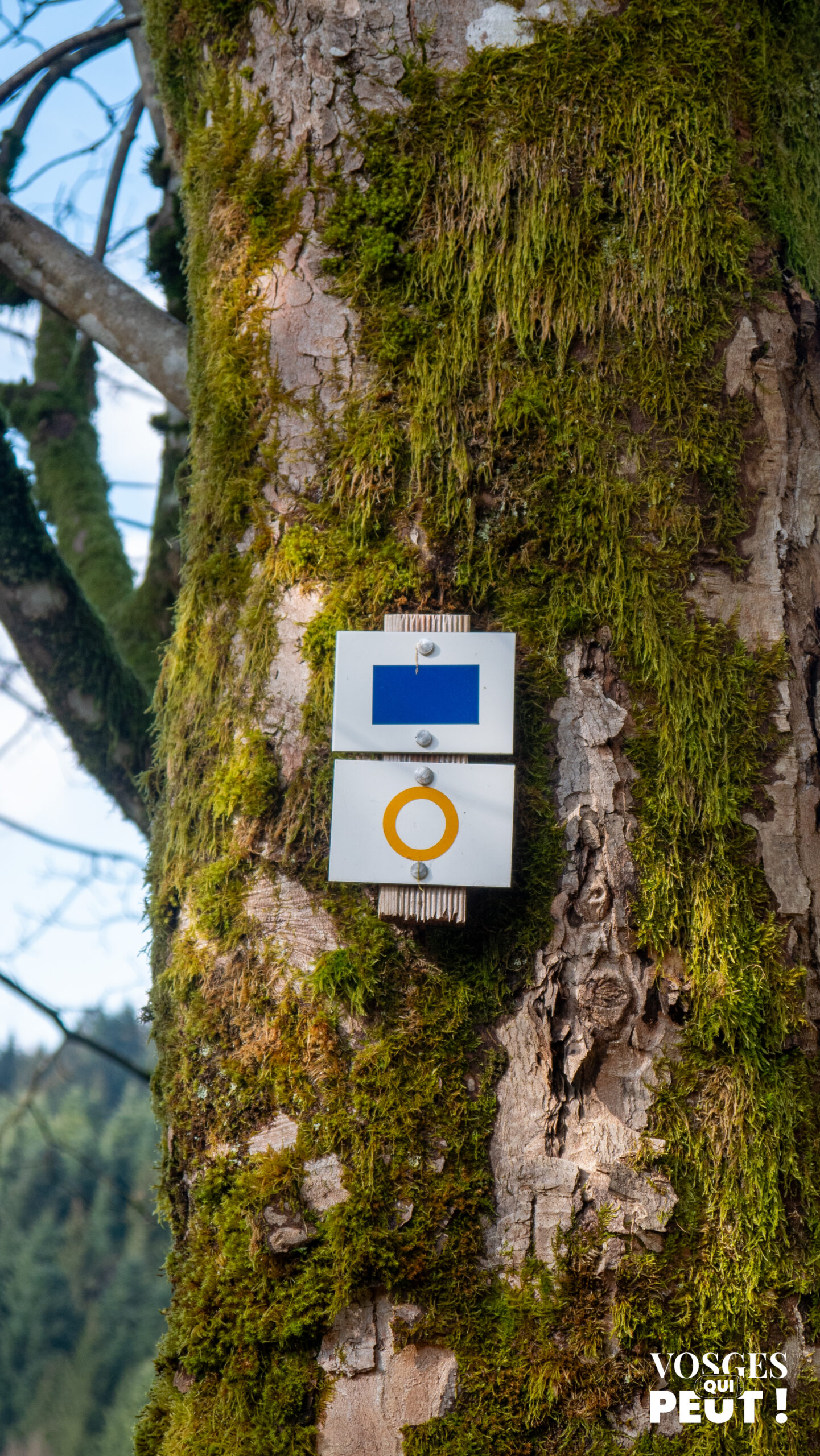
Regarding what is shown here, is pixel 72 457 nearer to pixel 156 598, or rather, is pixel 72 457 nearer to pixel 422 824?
pixel 156 598

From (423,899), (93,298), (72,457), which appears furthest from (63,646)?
(423,899)

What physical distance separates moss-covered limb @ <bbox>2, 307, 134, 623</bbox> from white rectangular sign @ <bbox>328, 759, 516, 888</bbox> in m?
2.86

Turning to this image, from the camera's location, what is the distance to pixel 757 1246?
4.29 feet

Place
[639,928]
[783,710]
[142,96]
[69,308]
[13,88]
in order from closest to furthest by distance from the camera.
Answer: [639,928] < [783,710] < [69,308] < [13,88] < [142,96]

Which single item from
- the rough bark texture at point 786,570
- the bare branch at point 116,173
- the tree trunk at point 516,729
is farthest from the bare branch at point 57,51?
the rough bark texture at point 786,570

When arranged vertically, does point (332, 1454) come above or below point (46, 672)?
below

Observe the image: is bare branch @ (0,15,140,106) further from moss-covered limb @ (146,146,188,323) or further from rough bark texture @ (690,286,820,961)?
rough bark texture @ (690,286,820,961)

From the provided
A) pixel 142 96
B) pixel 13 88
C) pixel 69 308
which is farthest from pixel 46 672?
pixel 142 96

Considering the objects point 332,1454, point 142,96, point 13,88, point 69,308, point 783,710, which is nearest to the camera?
point 332,1454

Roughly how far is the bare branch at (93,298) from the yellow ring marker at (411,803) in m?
2.05

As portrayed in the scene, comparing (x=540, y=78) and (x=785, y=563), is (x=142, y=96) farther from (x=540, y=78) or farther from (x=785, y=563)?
(x=785, y=563)

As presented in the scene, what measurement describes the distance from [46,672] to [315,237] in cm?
224

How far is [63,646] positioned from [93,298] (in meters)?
1.17

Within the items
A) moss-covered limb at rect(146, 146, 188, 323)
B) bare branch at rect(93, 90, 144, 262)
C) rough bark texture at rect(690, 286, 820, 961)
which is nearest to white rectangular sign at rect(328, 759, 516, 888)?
rough bark texture at rect(690, 286, 820, 961)
